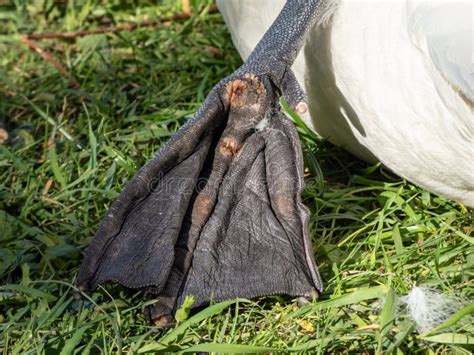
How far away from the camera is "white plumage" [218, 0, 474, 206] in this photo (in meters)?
1.94

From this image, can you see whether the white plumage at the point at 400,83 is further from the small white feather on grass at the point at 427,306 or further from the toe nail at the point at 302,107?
the small white feather on grass at the point at 427,306

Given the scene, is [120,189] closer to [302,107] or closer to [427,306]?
[302,107]

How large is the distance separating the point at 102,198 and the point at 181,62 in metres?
0.93

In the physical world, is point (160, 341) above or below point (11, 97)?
below

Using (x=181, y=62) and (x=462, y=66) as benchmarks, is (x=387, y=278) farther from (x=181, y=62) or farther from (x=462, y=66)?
(x=181, y=62)

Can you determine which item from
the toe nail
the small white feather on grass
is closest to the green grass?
the small white feather on grass

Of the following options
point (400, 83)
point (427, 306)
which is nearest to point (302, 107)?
point (400, 83)

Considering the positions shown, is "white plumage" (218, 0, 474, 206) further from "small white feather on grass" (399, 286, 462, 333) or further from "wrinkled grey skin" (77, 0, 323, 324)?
"small white feather on grass" (399, 286, 462, 333)

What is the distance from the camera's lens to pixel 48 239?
2521mm

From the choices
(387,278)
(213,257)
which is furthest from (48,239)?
(387,278)

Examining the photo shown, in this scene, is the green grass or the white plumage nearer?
the white plumage

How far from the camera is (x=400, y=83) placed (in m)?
2.18

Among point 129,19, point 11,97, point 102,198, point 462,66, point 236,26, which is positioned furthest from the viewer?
point 129,19

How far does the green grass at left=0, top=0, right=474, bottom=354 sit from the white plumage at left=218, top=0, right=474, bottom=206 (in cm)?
13
